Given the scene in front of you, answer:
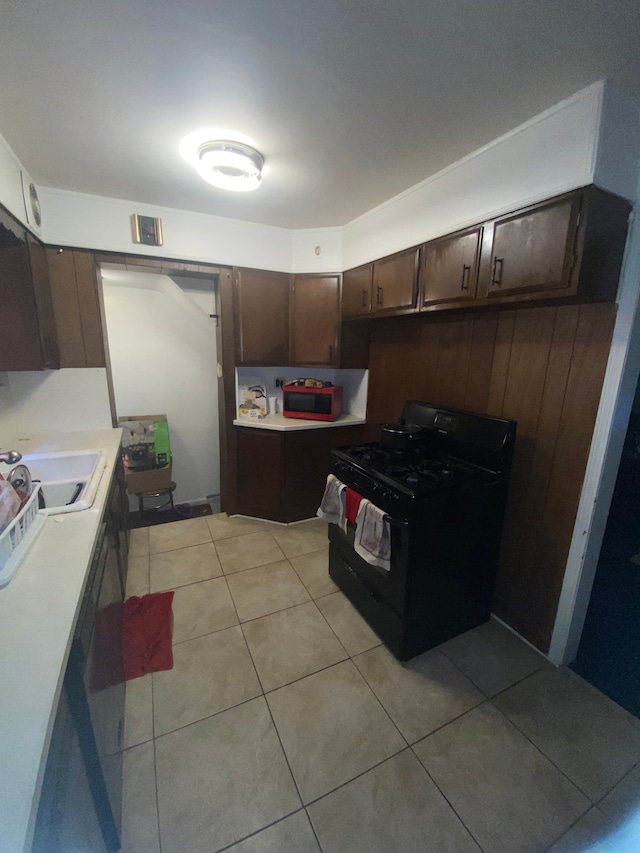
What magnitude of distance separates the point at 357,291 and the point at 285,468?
149 cm

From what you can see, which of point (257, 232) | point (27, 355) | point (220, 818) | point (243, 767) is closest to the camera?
point (220, 818)

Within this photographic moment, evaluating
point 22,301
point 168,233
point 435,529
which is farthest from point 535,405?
point 22,301

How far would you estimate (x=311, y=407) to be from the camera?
115 inches

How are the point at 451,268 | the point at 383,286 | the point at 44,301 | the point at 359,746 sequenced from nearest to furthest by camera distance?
the point at 359,746 → the point at 451,268 → the point at 44,301 → the point at 383,286

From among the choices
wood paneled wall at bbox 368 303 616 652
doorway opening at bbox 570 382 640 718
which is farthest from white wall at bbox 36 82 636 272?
doorway opening at bbox 570 382 640 718

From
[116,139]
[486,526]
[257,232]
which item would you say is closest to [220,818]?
[486,526]

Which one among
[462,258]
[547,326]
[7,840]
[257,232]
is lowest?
[7,840]

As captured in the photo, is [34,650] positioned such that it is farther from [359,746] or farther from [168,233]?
[168,233]

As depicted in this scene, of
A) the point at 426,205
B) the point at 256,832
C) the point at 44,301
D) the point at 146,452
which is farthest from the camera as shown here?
the point at 146,452

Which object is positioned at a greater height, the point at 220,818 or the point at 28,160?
the point at 28,160

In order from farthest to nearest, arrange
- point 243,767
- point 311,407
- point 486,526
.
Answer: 1. point 311,407
2. point 486,526
3. point 243,767

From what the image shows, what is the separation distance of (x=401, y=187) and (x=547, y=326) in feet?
3.85

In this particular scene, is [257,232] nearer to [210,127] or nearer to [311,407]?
[210,127]

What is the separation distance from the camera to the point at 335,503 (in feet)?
6.56
